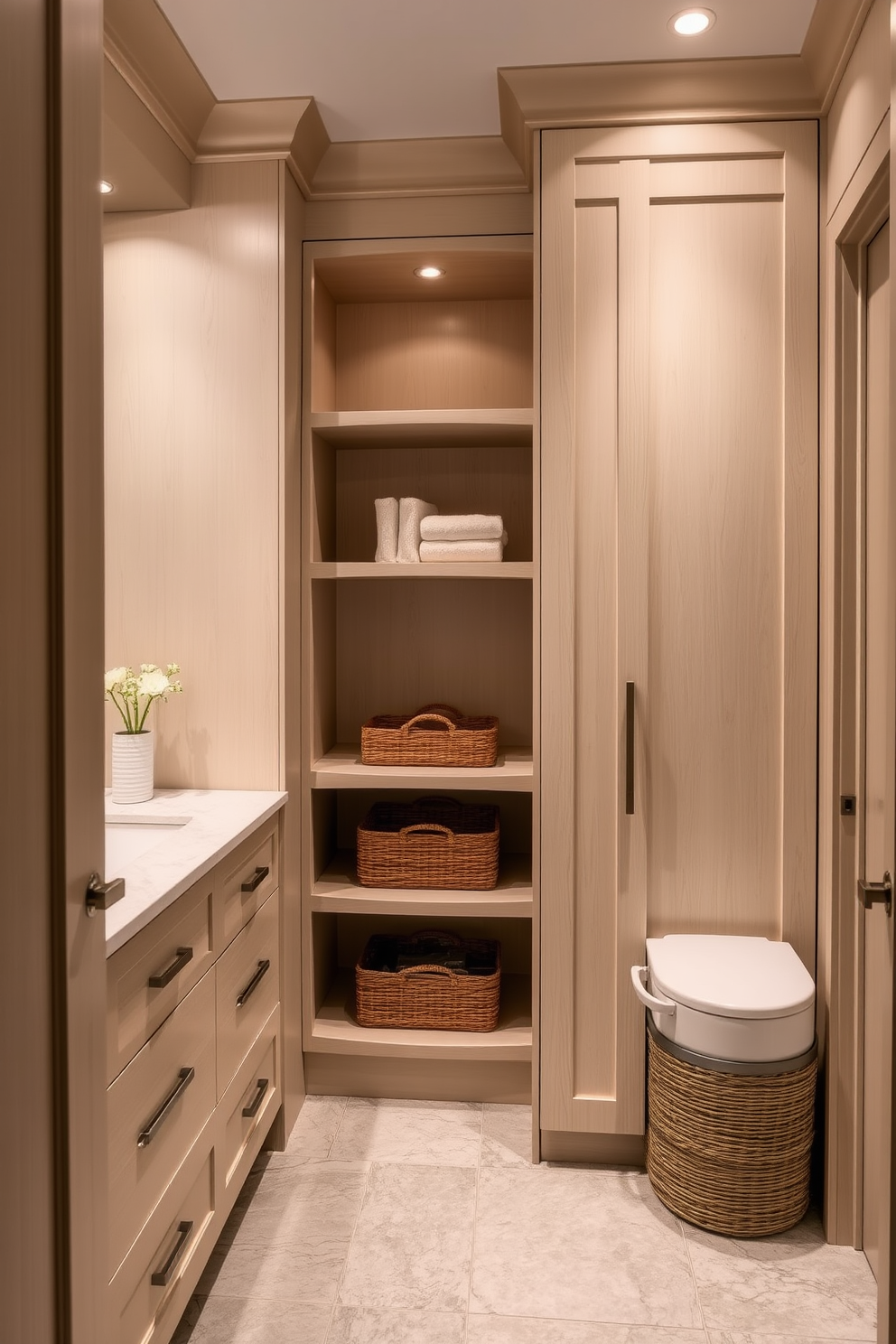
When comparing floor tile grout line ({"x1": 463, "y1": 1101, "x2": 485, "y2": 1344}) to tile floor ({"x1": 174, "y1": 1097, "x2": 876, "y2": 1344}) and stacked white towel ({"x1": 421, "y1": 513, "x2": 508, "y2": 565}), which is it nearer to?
tile floor ({"x1": 174, "y1": 1097, "x2": 876, "y2": 1344})

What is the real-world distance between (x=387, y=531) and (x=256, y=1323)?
5.99ft

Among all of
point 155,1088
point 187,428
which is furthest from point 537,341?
point 155,1088

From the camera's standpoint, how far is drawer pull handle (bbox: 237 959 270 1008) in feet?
6.65

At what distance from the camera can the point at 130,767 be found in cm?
224

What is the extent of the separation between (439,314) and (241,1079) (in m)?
2.22

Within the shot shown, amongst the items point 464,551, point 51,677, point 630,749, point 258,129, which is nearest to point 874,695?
point 630,749

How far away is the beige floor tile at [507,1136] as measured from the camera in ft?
7.66

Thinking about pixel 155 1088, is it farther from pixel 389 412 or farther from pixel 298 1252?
pixel 389 412

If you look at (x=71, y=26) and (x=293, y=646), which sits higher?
(x=71, y=26)

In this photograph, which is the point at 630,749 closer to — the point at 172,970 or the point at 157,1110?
the point at 172,970

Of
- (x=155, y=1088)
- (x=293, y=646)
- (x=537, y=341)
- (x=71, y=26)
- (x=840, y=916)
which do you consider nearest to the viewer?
(x=71, y=26)

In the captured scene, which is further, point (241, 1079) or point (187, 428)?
point (187, 428)

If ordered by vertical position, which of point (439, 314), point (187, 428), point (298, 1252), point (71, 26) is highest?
point (439, 314)

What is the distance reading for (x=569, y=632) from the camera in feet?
7.45
